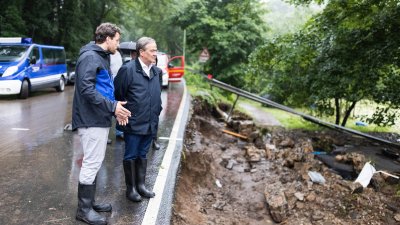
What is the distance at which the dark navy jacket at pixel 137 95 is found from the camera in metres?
3.99

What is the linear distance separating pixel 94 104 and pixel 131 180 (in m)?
1.30

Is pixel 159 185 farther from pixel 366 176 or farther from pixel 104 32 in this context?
pixel 366 176

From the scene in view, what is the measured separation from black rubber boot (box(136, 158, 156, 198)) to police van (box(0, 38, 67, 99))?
895cm

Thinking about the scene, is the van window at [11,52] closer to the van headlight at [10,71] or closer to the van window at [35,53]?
the van window at [35,53]

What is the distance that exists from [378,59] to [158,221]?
9.12 m

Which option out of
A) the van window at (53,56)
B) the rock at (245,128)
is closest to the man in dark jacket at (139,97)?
the rock at (245,128)

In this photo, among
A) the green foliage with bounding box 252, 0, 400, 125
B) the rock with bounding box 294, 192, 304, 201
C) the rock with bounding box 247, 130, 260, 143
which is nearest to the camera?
the rock with bounding box 294, 192, 304, 201

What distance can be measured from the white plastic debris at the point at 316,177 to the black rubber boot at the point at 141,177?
4400 mm

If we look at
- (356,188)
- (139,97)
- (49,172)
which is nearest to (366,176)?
(356,188)

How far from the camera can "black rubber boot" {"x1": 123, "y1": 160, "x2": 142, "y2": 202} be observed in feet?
13.8

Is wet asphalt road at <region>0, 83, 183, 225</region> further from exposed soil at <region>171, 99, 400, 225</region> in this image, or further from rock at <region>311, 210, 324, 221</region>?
rock at <region>311, 210, 324, 221</region>

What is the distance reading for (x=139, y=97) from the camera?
3.99 m

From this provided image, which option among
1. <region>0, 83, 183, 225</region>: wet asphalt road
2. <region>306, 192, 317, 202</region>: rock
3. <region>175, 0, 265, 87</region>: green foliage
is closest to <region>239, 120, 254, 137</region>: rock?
<region>0, 83, 183, 225</region>: wet asphalt road

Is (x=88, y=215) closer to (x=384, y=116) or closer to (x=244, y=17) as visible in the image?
(x=384, y=116)
